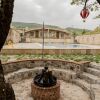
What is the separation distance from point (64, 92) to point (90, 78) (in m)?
1.30

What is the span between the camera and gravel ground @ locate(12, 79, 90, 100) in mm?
6560

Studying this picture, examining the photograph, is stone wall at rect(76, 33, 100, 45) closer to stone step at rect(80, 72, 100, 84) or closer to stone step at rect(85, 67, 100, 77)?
stone step at rect(85, 67, 100, 77)

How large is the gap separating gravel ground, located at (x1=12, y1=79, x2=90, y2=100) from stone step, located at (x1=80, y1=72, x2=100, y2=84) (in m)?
0.56

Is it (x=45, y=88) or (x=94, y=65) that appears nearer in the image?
(x=45, y=88)

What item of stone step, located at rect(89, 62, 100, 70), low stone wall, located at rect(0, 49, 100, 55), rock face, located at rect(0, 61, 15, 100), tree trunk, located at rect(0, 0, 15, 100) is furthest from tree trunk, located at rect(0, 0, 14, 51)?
low stone wall, located at rect(0, 49, 100, 55)

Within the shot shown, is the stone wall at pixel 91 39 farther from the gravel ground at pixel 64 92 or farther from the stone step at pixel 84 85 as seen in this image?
the gravel ground at pixel 64 92

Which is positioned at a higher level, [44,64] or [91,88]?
[44,64]

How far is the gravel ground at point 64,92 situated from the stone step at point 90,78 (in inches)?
21.9

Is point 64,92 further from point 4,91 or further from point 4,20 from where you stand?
point 4,20

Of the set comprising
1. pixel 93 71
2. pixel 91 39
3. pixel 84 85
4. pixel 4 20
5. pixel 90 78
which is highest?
pixel 91 39

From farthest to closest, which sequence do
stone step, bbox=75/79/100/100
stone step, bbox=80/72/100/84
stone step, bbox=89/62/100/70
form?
stone step, bbox=89/62/100/70
stone step, bbox=80/72/100/84
stone step, bbox=75/79/100/100

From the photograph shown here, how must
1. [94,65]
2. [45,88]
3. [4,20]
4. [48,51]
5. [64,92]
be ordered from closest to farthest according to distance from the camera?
[4,20] → [45,88] → [64,92] → [94,65] → [48,51]

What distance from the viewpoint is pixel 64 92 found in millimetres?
7074

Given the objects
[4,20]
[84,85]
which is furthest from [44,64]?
[4,20]
